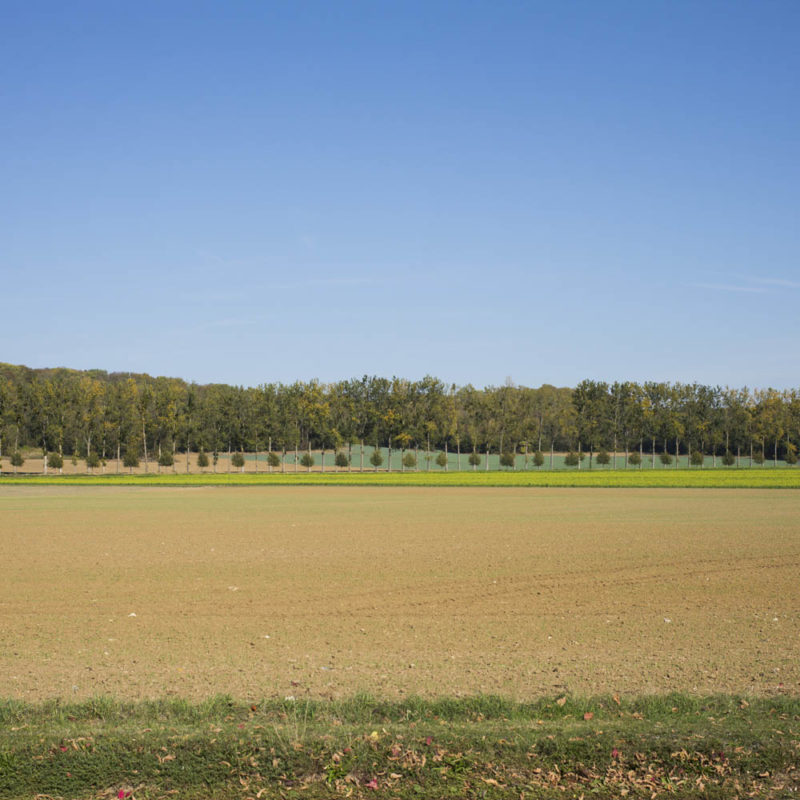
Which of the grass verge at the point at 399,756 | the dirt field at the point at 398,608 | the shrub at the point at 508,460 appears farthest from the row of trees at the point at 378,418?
the grass verge at the point at 399,756

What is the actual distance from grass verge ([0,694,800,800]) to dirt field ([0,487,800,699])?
5.60 feet

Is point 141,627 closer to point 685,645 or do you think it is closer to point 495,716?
point 495,716

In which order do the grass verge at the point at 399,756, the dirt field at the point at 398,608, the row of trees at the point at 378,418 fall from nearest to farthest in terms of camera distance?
the grass verge at the point at 399,756, the dirt field at the point at 398,608, the row of trees at the point at 378,418

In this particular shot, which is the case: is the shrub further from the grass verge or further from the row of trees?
the grass verge

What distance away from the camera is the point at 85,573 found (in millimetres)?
20281

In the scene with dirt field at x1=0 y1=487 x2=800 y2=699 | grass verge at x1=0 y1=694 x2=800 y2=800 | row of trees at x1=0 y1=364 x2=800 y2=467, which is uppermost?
row of trees at x1=0 y1=364 x2=800 y2=467

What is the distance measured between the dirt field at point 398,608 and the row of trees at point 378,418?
9159 cm

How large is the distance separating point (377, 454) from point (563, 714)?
11505 centimetres

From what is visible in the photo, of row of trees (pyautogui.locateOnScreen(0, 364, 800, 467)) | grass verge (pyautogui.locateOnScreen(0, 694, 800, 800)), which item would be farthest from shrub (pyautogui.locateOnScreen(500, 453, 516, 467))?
grass verge (pyautogui.locateOnScreen(0, 694, 800, 800))

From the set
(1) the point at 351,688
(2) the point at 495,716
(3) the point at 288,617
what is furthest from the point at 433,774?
(3) the point at 288,617

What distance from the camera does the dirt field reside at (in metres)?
11.0

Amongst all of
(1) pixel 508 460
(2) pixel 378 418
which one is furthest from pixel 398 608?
(2) pixel 378 418

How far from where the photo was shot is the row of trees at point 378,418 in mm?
121000

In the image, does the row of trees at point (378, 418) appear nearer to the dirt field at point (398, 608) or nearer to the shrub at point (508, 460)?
the shrub at point (508, 460)
